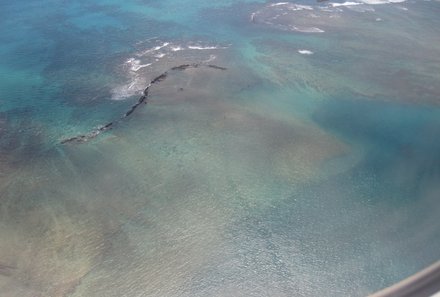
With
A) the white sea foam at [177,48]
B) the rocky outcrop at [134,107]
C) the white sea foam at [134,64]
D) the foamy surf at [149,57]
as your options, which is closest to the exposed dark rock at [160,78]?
the rocky outcrop at [134,107]

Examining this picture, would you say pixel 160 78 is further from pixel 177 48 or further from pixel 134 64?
pixel 177 48

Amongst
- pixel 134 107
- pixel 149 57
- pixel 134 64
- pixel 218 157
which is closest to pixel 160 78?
pixel 134 64

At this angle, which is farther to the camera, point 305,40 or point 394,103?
point 305,40

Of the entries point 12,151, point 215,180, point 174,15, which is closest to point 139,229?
point 215,180

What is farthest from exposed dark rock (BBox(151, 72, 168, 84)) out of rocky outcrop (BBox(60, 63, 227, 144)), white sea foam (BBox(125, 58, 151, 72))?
white sea foam (BBox(125, 58, 151, 72))

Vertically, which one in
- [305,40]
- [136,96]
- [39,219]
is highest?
[305,40]

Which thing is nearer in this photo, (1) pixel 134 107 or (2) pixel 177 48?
(1) pixel 134 107

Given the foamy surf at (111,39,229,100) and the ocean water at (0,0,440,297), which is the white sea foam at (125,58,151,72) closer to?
the foamy surf at (111,39,229,100)

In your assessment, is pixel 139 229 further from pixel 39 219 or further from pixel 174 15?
pixel 174 15
